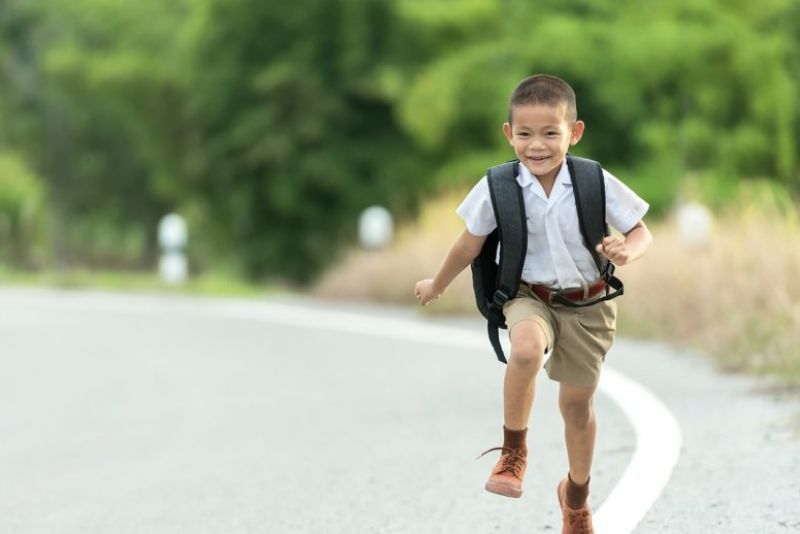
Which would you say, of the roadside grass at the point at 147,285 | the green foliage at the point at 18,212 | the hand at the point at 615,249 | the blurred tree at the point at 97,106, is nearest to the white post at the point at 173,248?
the roadside grass at the point at 147,285

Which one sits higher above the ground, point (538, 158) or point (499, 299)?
point (538, 158)

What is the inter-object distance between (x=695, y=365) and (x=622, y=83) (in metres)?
13.0

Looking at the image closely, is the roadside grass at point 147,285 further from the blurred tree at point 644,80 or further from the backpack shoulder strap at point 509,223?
the backpack shoulder strap at point 509,223

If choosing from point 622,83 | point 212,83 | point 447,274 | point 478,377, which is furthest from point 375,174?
point 447,274

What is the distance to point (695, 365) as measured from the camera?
10.1 meters

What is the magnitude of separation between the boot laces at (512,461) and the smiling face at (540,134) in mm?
841

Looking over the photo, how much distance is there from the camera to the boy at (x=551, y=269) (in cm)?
423

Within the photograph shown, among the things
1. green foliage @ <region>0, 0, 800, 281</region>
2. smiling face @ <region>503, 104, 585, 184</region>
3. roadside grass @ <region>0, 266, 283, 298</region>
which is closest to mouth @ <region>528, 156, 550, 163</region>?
smiling face @ <region>503, 104, 585, 184</region>

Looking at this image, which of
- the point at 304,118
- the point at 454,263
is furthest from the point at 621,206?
the point at 304,118

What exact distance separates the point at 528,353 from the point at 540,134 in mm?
637

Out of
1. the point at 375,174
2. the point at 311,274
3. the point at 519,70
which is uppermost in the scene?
the point at 519,70

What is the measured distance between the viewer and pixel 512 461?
437 centimetres

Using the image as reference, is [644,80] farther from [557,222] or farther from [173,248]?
[557,222]

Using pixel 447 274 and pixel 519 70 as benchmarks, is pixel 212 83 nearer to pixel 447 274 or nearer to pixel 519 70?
pixel 519 70
